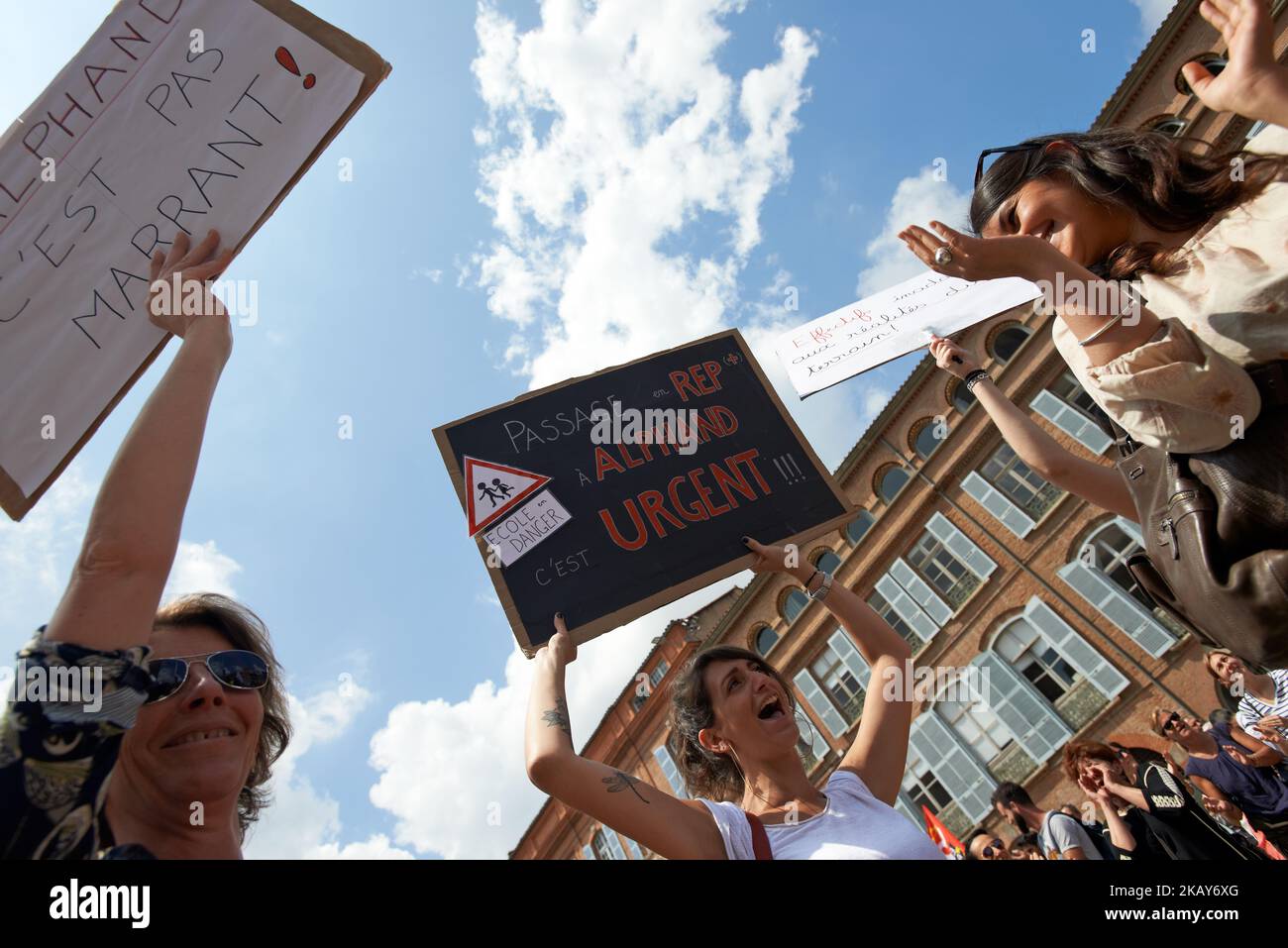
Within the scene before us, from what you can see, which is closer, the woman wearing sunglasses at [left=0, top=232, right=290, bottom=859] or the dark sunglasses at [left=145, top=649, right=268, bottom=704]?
the woman wearing sunglasses at [left=0, top=232, right=290, bottom=859]

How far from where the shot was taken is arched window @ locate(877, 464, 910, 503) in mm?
21406

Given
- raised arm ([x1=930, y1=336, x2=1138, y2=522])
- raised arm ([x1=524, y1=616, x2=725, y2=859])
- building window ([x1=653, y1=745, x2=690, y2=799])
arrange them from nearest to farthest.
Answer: raised arm ([x1=524, y1=616, x2=725, y2=859]), raised arm ([x1=930, y1=336, x2=1138, y2=522]), building window ([x1=653, y1=745, x2=690, y2=799])

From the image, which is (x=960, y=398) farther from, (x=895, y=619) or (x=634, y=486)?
(x=634, y=486)

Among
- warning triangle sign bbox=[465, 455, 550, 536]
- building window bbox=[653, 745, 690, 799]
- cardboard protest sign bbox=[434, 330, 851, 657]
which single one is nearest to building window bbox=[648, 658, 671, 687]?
building window bbox=[653, 745, 690, 799]

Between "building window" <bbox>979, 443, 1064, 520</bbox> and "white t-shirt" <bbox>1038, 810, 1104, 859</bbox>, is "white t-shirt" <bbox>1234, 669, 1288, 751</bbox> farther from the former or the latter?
"building window" <bbox>979, 443, 1064, 520</bbox>

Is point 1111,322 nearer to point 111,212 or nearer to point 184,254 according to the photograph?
point 184,254

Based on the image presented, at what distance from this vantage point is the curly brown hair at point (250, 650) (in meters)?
2.13

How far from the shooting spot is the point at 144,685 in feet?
4.00

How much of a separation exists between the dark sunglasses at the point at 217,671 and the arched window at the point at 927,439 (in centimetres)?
2048

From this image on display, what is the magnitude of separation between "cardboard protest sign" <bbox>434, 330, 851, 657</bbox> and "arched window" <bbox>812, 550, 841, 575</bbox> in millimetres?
18427

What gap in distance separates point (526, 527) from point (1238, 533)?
2.99 meters
